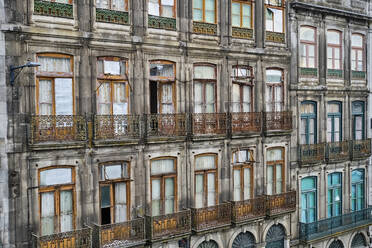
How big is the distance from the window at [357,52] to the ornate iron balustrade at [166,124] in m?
11.3

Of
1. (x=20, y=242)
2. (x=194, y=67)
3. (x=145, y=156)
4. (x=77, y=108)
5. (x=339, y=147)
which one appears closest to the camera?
(x=20, y=242)

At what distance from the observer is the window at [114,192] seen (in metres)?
16.2

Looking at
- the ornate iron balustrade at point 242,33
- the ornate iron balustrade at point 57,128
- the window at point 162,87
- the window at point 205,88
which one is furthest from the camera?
the ornate iron balustrade at point 242,33

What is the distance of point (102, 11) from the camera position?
15883 millimetres

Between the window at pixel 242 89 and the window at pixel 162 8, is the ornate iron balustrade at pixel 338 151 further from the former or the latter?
the window at pixel 162 8

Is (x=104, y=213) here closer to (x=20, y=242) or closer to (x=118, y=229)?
(x=118, y=229)

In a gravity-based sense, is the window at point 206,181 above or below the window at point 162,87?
below

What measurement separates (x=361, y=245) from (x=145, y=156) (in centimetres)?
1406

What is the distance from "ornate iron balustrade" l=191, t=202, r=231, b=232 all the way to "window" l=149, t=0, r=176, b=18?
7.31m

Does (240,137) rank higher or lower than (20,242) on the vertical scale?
higher

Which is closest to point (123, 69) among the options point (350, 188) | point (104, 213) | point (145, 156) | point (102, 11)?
point (102, 11)

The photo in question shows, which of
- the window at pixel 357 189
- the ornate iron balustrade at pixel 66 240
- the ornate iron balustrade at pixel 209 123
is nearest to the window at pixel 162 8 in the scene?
the ornate iron balustrade at pixel 209 123

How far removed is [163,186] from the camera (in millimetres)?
17547

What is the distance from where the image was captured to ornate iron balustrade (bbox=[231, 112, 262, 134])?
19.1 m
